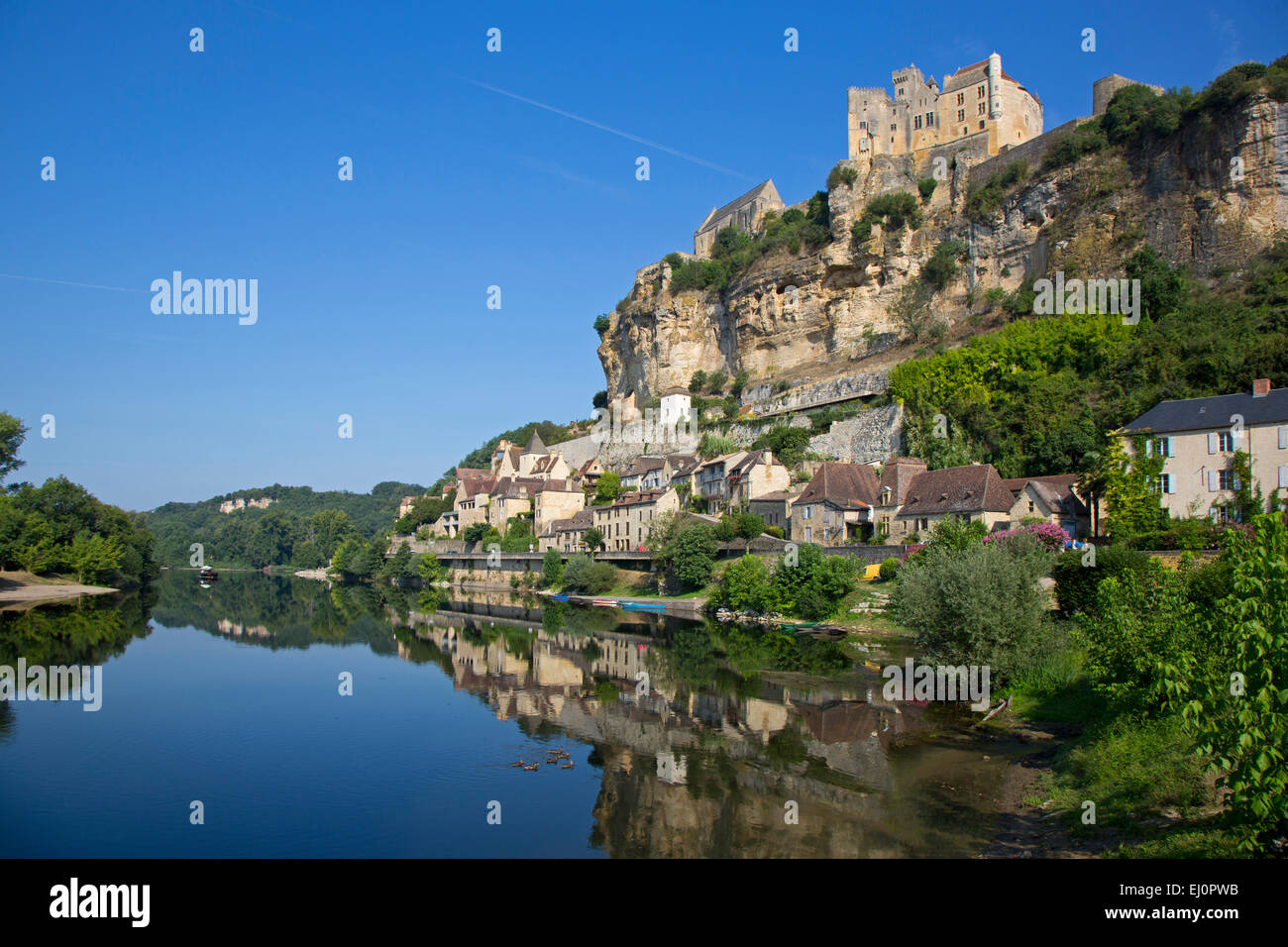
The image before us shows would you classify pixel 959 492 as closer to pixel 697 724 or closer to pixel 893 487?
pixel 893 487

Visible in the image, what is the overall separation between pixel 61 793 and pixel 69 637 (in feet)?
83.6

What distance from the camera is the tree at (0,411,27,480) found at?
57.6 metres

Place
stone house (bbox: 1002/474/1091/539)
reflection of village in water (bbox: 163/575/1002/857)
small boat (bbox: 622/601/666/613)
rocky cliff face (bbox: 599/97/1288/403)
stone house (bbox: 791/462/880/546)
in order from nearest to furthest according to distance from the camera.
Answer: reflection of village in water (bbox: 163/575/1002/857) → stone house (bbox: 1002/474/1091/539) → rocky cliff face (bbox: 599/97/1288/403) → stone house (bbox: 791/462/880/546) → small boat (bbox: 622/601/666/613)

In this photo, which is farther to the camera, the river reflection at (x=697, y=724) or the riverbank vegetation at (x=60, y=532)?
the riverbank vegetation at (x=60, y=532)

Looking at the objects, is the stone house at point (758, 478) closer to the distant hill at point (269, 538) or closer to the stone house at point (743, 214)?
the stone house at point (743, 214)

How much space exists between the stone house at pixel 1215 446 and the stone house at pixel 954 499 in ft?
21.6

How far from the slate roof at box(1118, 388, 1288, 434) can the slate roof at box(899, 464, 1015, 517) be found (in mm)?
6287

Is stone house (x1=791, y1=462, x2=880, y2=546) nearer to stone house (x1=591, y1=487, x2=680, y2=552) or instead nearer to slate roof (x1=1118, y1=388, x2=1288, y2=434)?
A: stone house (x1=591, y1=487, x2=680, y2=552)

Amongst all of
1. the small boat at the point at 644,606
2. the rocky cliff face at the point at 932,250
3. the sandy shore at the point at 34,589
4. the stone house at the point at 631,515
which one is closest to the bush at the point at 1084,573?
the small boat at the point at 644,606

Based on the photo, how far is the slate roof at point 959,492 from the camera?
3816 centimetres

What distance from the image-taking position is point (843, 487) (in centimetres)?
4609

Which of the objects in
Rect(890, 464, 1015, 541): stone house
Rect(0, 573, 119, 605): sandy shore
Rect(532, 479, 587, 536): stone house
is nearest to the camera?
Rect(890, 464, 1015, 541): stone house

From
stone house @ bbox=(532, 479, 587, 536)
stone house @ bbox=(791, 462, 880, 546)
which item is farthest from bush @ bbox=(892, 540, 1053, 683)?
stone house @ bbox=(532, 479, 587, 536)
